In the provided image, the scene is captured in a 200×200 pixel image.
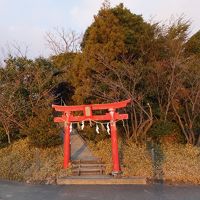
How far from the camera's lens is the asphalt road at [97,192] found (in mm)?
10727

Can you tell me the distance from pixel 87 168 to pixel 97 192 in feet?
8.43

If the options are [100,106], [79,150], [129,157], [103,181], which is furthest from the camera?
[79,150]

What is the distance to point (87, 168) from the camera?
45.4 feet

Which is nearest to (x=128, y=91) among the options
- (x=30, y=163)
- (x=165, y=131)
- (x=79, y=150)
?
(x=165, y=131)

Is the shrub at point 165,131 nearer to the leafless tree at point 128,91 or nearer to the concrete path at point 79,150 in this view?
the leafless tree at point 128,91

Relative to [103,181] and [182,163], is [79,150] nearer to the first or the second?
[103,181]

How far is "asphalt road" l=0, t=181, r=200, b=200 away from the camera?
10727 mm

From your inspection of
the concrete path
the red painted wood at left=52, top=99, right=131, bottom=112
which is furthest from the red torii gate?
the concrete path

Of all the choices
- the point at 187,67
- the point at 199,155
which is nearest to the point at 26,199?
the point at 199,155

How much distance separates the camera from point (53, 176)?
13094 mm

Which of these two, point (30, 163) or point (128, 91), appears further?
point (128, 91)

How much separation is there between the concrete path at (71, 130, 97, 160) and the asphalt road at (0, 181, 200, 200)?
3039 mm

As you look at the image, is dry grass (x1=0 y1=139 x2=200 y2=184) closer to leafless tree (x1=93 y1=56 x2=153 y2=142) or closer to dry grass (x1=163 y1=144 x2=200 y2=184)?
dry grass (x1=163 y1=144 x2=200 y2=184)

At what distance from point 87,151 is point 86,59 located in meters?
4.63
